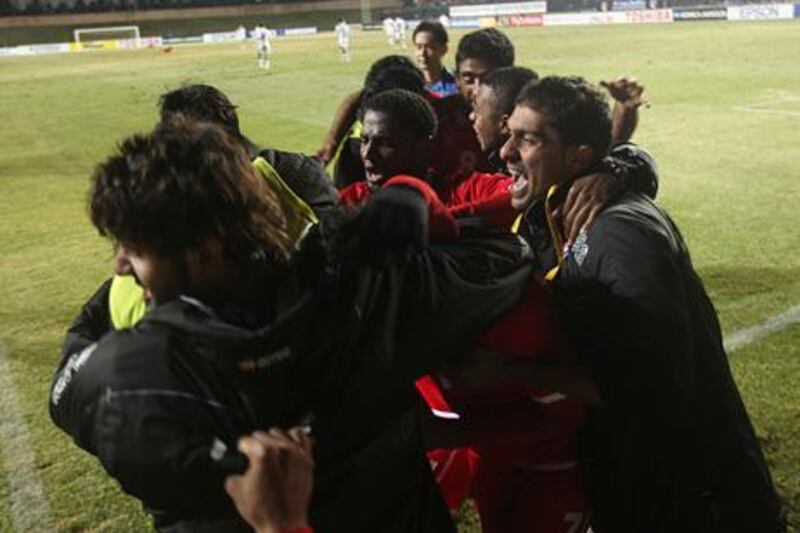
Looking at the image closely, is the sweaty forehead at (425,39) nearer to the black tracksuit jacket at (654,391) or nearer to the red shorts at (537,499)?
the black tracksuit jacket at (654,391)

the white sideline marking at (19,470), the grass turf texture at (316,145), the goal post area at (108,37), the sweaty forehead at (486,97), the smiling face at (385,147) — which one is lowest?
the white sideline marking at (19,470)

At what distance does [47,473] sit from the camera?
439cm

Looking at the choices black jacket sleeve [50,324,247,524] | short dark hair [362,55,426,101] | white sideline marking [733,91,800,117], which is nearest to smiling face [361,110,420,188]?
short dark hair [362,55,426,101]

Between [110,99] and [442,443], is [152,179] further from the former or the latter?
[110,99]

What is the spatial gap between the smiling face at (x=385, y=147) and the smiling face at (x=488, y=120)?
72 cm

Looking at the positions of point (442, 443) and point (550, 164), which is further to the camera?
point (550, 164)

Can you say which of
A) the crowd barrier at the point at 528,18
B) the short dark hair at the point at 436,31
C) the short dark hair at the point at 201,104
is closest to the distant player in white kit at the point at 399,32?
the crowd barrier at the point at 528,18

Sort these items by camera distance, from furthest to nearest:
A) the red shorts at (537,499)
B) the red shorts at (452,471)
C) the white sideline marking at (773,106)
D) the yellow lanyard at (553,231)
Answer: the white sideline marking at (773,106), the red shorts at (452,471), the yellow lanyard at (553,231), the red shorts at (537,499)

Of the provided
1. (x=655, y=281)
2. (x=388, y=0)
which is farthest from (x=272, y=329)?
(x=388, y=0)

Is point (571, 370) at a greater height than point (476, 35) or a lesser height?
lesser

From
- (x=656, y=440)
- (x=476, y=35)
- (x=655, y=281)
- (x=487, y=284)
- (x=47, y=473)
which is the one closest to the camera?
(x=487, y=284)

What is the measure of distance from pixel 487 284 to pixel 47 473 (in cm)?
345

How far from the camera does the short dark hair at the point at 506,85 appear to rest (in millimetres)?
4074

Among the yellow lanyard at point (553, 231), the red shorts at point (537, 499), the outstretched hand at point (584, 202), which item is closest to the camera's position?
the outstretched hand at point (584, 202)
